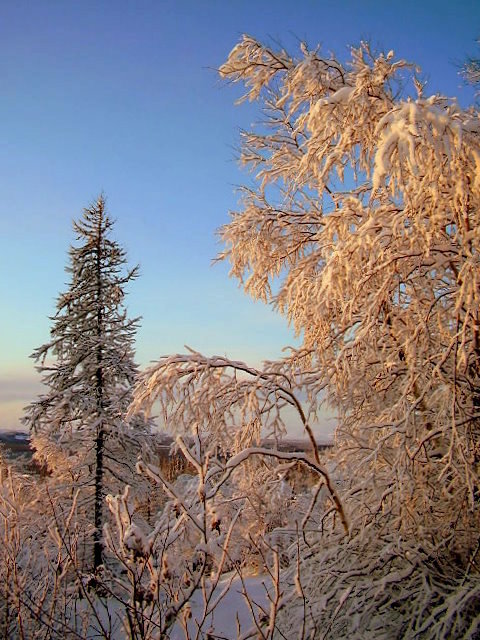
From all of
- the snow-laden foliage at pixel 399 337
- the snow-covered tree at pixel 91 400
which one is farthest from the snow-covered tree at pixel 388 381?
the snow-covered tree at pixel 91 400

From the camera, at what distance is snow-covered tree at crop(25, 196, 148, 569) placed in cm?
1433

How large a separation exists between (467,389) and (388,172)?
188 centimetres

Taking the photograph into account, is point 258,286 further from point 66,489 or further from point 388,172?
point 66,489

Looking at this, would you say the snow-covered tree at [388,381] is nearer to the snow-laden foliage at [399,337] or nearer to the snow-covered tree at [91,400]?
the snow-laden foliage at [399,337]

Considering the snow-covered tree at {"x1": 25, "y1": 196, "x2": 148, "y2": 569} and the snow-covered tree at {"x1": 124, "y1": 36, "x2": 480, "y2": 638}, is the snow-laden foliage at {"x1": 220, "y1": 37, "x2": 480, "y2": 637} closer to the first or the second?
the snow-covered tree at {"x1": 124, "y1": 36, "x2": 480, "y2": 638}

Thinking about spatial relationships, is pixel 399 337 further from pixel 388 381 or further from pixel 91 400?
pixel 91 400

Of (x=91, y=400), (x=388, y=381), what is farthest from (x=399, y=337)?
(x=91, y=400)

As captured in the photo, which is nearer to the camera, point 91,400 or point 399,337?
point 399,337

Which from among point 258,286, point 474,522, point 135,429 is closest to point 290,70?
point 258,286

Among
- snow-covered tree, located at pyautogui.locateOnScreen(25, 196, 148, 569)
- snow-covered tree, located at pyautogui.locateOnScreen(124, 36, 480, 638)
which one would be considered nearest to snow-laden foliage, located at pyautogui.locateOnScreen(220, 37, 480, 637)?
snow-covered tree, located at pyautogui.locateOnScreen(124, 36, 480, 638)

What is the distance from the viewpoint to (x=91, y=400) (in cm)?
1457

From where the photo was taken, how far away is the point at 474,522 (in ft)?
12.6

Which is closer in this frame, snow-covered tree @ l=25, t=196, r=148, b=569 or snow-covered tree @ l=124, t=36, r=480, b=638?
snow-covered tree @ l=124, t=36, r=480, b=638

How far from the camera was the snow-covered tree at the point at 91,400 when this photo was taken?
47.0ft
